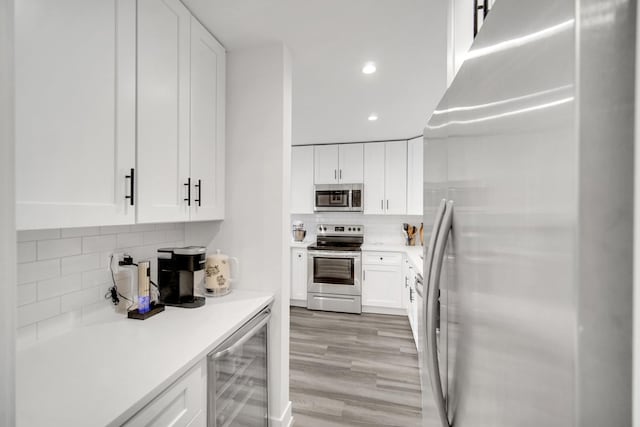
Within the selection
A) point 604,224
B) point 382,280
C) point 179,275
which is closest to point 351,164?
point 382,280

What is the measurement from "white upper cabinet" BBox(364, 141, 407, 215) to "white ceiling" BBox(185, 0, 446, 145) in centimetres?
117

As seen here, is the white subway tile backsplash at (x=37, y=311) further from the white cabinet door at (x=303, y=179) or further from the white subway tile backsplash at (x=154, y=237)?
the white cabinet door at (x=303, y=179)

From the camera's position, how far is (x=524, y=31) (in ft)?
1.13

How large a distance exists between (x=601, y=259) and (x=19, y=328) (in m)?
1.67

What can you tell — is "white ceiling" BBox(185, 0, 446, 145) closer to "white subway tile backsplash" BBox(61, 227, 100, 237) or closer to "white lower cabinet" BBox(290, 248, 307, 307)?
"white subway tile backsplash" BBox(61, 227, 100, 237)

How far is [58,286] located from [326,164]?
11.2ft

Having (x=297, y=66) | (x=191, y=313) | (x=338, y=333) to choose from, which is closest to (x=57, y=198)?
(x=191, y=313)

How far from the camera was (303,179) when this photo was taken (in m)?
4.36

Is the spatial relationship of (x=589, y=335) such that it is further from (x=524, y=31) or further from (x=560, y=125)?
(x=524, y=31)

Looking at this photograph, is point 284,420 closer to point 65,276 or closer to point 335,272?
point 65,276

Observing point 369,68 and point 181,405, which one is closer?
point 181,405

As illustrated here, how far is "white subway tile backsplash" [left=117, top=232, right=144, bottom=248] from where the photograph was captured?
153 cm

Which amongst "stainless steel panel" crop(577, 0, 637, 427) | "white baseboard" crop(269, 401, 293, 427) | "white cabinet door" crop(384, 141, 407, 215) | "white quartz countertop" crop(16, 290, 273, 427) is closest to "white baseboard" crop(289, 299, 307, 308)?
"white cabinet door" crop(384, 141, 407, 215)

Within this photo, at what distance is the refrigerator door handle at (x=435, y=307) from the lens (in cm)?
62
